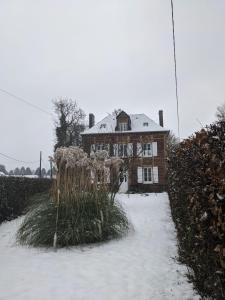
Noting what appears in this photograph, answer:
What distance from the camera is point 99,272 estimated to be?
5695 millimetres

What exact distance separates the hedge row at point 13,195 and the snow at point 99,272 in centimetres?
385

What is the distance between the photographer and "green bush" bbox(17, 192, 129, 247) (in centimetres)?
739

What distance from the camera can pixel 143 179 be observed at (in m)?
36.0

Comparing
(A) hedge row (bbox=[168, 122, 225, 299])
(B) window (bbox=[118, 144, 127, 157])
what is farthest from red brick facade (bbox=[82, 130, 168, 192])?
(A) hedge row (bbox=[168, 122, 225, 299])

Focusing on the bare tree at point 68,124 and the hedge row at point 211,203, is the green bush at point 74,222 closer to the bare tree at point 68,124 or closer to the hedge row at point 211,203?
the hedge row at point 211,203

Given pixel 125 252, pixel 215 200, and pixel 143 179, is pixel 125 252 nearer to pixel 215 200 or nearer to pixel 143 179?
pixel 215 200

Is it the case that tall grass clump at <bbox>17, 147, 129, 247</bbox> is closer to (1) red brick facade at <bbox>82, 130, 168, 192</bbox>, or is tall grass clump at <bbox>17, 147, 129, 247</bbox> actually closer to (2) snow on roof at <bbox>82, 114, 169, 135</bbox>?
(1) red brick facade at <bbox>82, 130, 168, 192</bbox>

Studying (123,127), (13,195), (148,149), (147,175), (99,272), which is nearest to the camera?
(99,272)

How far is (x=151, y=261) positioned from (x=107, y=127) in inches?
1326

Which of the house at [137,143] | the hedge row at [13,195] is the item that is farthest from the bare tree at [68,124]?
the hedge row at [13,195]

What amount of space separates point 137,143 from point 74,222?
29.4 meters

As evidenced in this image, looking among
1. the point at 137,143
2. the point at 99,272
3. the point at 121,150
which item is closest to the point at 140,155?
the point at 121,150

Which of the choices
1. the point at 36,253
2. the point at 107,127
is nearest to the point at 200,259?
the point at 36,253

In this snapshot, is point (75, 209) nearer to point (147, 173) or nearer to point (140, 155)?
point (140, 155)
